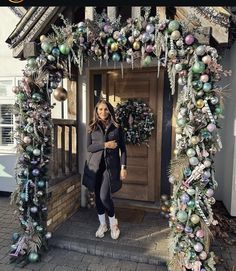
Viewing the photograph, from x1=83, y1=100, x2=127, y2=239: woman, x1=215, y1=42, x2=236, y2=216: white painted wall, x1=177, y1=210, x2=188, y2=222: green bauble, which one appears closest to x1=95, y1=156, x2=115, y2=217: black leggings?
x1=83, y1=100, x2=127, y2=239: woman

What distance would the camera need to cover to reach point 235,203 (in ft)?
11.9

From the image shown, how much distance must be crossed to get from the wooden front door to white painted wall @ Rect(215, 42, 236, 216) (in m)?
0.98

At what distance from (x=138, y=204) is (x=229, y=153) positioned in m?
1.53

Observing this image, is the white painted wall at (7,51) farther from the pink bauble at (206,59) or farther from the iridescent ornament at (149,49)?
the pink bauble at (206,59)

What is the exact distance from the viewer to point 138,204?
160 inches

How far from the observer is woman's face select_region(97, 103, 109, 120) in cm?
301

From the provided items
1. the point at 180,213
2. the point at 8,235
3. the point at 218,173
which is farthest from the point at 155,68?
the point at 8,235

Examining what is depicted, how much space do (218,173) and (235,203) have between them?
24.2 inches

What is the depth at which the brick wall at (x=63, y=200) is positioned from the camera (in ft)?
10.5

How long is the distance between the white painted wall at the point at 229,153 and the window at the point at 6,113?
3.54 m

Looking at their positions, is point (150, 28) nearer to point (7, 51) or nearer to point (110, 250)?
point (110, 250)

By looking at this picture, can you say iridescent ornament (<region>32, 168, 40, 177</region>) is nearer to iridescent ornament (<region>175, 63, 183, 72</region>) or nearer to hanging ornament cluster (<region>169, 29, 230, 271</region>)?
hanging ornament cluster (<region>169, 29, 230, 271</region>)

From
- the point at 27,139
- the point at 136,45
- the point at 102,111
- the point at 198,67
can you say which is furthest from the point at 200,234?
the point at 27,139

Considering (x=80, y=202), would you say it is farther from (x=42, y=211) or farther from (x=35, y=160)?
(x=35, y=160)
